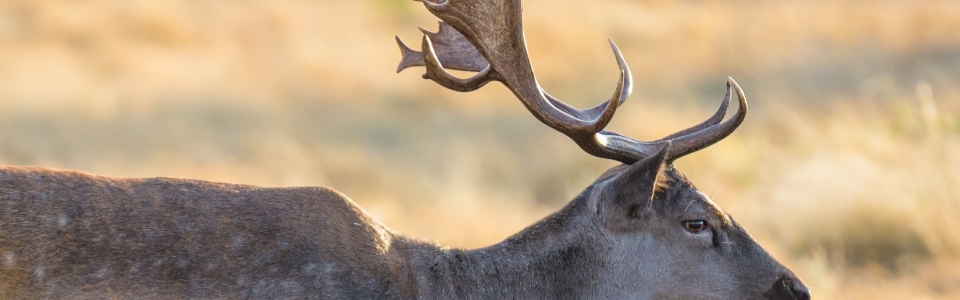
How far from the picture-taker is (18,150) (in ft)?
40.5

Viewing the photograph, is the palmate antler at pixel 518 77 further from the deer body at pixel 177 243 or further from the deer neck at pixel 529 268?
the deer body at pixel 177 243

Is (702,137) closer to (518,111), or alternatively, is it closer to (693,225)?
(693,225)

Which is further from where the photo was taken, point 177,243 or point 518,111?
point 518,111

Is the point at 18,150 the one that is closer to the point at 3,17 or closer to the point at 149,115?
the point at 149,115

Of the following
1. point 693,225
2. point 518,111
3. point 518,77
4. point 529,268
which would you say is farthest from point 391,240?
point 518,111

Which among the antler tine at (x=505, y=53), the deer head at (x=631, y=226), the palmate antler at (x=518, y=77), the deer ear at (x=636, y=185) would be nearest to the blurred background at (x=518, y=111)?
the deer head at (x=631, y=226)

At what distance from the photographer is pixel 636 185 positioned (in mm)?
5121

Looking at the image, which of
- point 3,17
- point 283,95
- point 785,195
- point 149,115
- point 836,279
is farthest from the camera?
point 3,17

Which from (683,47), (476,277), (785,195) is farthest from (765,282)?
(683,47)

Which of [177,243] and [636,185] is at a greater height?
[636,185]

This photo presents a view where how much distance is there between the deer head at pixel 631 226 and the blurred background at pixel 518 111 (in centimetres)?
394

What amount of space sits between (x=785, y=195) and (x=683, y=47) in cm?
839

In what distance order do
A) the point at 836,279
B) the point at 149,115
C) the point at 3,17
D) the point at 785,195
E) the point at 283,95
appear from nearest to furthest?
the point at 836,279
the point at 785,195
the point at 149,115
the point at 283,95
the point at 3,17

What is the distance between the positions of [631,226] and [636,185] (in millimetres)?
277
